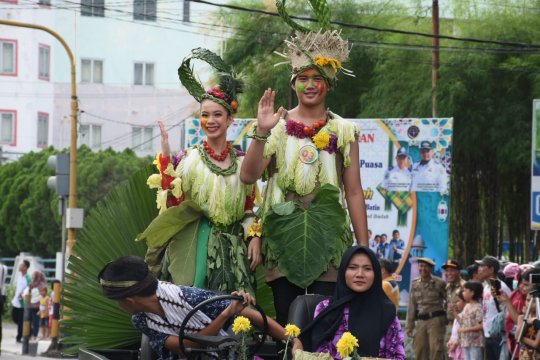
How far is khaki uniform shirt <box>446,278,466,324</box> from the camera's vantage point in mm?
15323

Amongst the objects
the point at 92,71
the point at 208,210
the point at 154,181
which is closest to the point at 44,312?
the point at 154,181

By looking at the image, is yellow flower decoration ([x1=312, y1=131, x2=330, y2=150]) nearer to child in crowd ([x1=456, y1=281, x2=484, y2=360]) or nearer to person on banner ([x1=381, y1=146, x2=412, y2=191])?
child in crowd ([x1=456, y1=281, x2=484, y2=360])

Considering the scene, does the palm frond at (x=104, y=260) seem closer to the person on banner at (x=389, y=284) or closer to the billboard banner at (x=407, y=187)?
the person on banner at (x=389, y=284)

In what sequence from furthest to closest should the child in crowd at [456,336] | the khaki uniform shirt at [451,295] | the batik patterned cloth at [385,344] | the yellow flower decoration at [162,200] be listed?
the khaki uniform shirt at [451,295]
the child in crowd at [456,336]
the yellow flower decoration at [162,200]
the batik patterned cloth at [385,344]

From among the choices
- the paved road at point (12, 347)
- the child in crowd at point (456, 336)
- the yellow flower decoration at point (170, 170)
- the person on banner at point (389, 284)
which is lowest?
the paved road at point (12, 347)

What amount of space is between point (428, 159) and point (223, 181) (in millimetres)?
13000

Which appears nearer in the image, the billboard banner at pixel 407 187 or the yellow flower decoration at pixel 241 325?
the yellow flower decoration at pixel 241 325

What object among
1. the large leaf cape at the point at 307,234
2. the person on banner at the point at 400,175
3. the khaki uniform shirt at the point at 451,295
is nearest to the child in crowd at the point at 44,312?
the person on banner at the point at 400,175

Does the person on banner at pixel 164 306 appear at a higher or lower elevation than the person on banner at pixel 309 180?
lower

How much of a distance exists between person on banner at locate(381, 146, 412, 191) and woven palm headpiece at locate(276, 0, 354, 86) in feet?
43.0

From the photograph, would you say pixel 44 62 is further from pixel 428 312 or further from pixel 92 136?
pixel 428 312

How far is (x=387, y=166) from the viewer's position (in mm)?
20375

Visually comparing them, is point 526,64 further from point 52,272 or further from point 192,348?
point 192,348

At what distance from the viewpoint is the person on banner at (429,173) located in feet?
65.6
